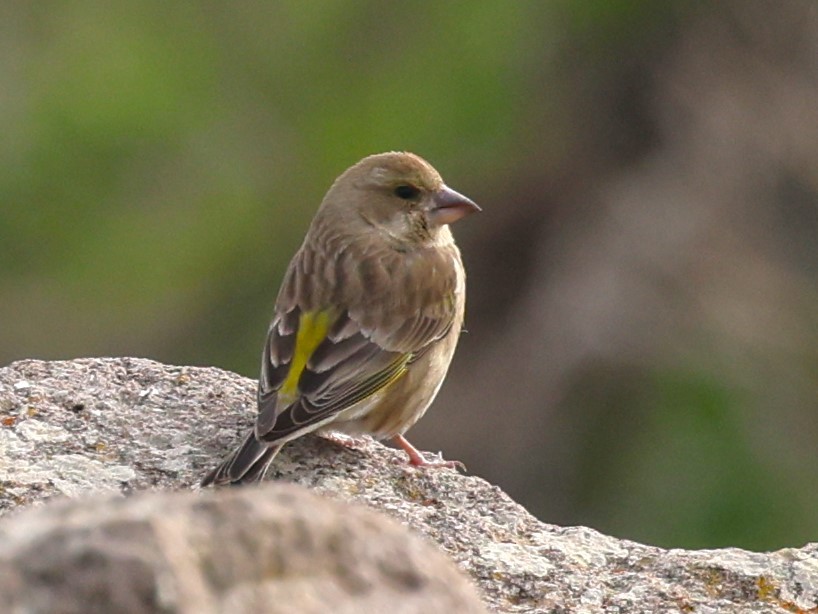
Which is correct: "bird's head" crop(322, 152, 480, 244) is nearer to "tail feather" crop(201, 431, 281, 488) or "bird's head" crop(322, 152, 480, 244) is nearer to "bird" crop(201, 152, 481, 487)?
"bird" crop(201, 152, 481, 487)

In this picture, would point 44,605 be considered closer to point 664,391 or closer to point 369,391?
point 369,391

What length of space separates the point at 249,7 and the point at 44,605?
1360cm

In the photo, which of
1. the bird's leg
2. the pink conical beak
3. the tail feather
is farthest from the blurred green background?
the tail feather

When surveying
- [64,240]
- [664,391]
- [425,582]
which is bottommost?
[64,240]

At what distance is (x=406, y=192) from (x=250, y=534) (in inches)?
182

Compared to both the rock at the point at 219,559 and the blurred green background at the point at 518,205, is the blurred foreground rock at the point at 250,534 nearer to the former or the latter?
the rock at the point at 219,559

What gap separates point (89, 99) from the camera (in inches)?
581

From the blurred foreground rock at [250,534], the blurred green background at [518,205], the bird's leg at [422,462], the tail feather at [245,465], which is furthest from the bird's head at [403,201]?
the blurred green background at [518,205]

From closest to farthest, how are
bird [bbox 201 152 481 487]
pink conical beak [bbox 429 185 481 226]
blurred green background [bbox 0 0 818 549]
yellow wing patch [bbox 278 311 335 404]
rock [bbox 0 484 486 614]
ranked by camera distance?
rock [bbox 0 484 486 614]
bird [bbox 201 152 481 487]
yellow wing patch [bbox 278 311 335 404]
pink conical beak [bbox 429 185 481 226]
blurred green background [bbox 0 0 818 549]

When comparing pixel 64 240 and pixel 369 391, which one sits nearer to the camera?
pixel 369 391

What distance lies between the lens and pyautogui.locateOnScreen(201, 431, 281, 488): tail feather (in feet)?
16.7

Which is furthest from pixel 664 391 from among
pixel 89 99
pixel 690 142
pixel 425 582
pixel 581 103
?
pixel 425 582

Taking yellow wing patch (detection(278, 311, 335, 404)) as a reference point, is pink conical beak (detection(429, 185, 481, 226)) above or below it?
above

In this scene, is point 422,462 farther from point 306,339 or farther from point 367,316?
point 367,316
